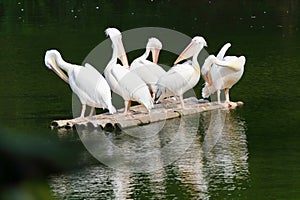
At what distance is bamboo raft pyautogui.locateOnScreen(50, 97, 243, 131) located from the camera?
8141 mm

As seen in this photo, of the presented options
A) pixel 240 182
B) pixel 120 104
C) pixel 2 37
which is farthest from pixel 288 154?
pixel 2 37

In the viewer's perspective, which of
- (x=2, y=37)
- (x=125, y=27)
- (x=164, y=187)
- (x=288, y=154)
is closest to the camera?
(x=164, y=187)

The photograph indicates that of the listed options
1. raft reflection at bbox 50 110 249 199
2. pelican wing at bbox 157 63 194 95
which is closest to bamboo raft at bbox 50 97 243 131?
raft reflection at bbox 50 110 249 199

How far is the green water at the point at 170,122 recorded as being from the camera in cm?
52

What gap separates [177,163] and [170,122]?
1.81 meters

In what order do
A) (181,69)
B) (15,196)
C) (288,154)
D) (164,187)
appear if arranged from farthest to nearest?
(181,69)
(288,154)
(164,187)
(15,196)

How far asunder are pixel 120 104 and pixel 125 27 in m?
7.60

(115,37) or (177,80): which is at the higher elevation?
(115,37)

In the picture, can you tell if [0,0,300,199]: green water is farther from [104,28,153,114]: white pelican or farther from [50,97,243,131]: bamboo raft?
[104,28,153,114]: white pelican

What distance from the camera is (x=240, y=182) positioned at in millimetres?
6184

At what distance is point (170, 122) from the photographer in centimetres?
867

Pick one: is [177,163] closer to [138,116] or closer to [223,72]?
[138,116]

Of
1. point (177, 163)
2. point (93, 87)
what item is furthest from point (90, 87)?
point (177, 163)

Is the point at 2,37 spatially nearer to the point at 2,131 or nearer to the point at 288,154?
the point at 288,154
